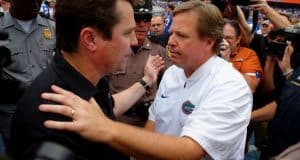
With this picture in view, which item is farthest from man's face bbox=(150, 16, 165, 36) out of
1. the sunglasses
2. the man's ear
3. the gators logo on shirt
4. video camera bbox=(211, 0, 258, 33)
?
the man's ear

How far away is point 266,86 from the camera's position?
3016 mm

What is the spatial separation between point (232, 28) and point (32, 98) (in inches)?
80.3

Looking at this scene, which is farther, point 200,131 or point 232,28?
point 232,28

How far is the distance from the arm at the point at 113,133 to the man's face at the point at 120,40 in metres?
0.19

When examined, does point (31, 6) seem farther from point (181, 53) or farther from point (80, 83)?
point (80, 83)

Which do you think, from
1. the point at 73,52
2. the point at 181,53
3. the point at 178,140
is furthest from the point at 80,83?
the point at 181,53

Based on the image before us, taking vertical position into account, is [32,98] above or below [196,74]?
above

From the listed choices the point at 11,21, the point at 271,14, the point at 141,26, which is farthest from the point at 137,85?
the point at 271,14

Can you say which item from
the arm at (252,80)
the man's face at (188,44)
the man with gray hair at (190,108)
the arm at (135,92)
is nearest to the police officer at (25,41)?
the arm at (135,92)

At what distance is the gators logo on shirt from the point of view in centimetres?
181

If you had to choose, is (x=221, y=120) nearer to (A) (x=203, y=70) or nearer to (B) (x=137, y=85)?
(A) (x=203, y=70)

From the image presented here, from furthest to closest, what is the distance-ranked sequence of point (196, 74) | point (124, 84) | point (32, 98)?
point (124, 84) → point (196, 74) → point (32, 98)

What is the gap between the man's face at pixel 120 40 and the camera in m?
1.38

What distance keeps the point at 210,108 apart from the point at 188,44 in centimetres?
40
